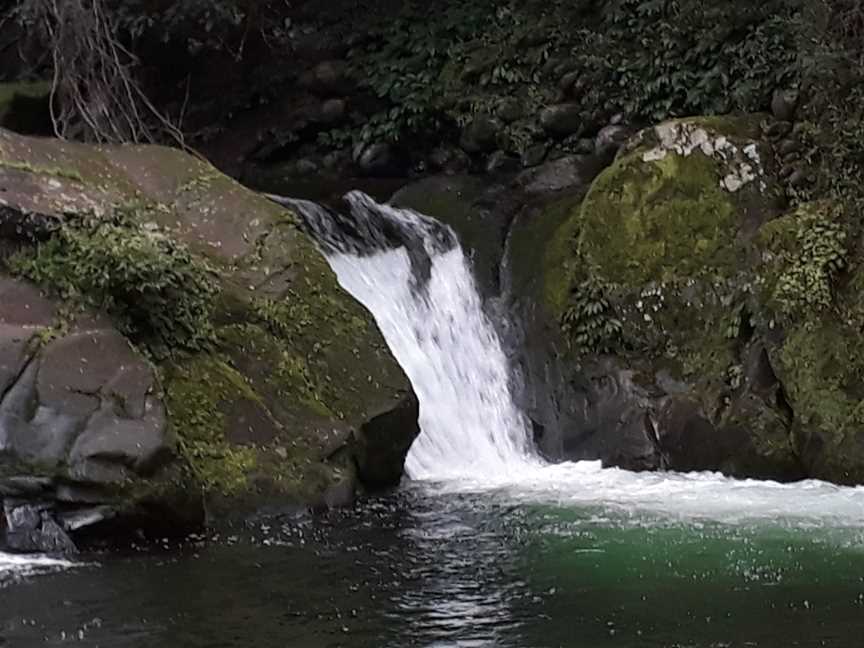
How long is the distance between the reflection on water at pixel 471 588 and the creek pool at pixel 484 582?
16 millimetres

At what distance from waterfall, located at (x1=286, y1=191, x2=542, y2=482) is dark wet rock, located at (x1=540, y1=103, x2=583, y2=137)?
3.13m

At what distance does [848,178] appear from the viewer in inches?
466

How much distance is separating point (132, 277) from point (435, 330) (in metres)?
4.01

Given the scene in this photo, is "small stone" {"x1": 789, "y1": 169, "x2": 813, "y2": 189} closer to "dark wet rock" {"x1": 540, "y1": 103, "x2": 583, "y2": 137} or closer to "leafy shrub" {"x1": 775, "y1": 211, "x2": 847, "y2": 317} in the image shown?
"leafy shrub" {"x1": 775, "y1": 211, "x2": 847, "y2": 317}

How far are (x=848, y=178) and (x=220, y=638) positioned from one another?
800cm

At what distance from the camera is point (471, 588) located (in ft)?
23.3

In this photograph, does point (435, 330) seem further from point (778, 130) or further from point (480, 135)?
point (480, 135)

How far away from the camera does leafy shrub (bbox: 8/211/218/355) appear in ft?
29.1

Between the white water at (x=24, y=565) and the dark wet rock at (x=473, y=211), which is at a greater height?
the dark wet rock at (x=473, y=211)

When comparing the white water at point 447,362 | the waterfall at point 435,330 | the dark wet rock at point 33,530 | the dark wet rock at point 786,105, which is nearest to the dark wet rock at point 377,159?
the waterfall at point 435,330

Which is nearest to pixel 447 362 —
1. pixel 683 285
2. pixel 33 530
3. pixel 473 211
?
pixel 683 285

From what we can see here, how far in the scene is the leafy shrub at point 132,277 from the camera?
8.87m

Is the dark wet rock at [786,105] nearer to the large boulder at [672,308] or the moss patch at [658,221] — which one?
the large boulder at [672,308]

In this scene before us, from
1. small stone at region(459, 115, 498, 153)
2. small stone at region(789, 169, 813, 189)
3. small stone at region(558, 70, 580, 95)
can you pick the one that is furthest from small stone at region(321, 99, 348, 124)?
small stone at region(789, 169, 813, 189)
